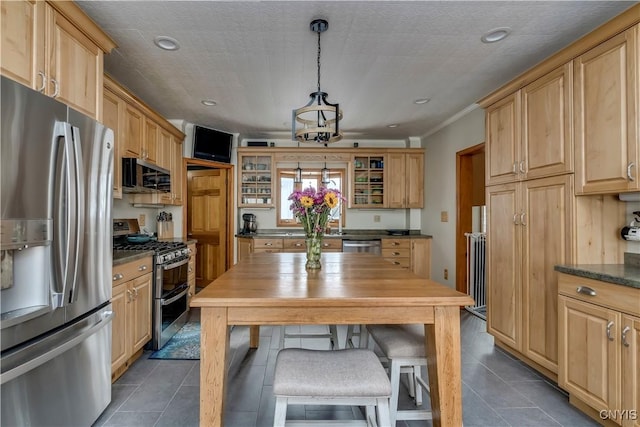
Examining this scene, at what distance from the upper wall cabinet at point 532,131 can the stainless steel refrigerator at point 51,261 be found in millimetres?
2902

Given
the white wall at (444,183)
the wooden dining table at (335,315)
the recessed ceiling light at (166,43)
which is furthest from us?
the white wall at (444,183)

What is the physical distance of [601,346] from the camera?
5.57 feet

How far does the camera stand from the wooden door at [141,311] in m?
2.38

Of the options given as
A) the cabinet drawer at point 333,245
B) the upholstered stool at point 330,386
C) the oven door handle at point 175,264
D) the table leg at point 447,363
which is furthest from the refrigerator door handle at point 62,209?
the cabinet drawer at point 333,245

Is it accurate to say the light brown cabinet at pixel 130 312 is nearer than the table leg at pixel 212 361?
Result: No

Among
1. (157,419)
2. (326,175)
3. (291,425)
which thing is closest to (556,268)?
(291,425)

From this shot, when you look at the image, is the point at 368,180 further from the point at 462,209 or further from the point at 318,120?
the point at 318,120

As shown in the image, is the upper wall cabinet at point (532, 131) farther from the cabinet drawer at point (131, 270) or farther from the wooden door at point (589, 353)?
the cabinet drawer at point (131, 270)

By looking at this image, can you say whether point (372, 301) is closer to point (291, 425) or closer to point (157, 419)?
point (291, 425)

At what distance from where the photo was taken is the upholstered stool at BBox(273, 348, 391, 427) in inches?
46.5

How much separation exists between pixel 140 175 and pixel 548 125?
3312 millimetres

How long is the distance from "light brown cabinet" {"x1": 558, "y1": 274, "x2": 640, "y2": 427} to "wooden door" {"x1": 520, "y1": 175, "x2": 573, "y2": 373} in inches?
8.3

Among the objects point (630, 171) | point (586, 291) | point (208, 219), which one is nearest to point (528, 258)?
point (586, 291)

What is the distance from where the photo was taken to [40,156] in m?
1.33
